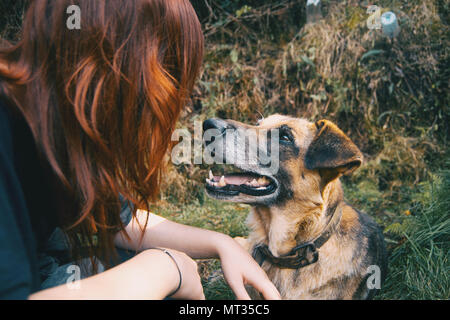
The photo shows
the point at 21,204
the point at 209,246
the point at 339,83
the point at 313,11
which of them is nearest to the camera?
the point at 21,204

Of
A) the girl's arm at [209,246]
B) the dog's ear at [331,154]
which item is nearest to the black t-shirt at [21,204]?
the girl's arm at [209,246]

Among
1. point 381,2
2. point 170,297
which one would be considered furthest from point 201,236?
point 381,2

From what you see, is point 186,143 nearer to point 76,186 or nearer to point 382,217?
point 382,217

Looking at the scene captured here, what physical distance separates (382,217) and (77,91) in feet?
9.30

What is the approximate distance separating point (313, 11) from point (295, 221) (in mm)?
3199

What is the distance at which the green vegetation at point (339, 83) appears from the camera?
3.86 meters

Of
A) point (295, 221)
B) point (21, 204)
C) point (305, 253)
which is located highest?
point (21, 204)

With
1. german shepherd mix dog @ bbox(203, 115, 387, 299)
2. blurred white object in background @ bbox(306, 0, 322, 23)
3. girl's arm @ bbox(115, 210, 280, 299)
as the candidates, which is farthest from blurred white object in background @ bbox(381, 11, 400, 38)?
girl's arm @ bbox(115, 210, 280, 299)

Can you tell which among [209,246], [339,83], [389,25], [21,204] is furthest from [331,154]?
[389,25]

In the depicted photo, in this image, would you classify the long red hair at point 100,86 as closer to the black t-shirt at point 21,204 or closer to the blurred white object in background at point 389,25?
the black t-shirt at point 21,204

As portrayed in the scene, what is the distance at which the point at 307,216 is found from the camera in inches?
84.2

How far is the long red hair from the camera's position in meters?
1.22

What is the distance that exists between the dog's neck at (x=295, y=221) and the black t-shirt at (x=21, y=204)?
1.28 metres

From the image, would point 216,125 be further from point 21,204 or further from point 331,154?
point 21,204
